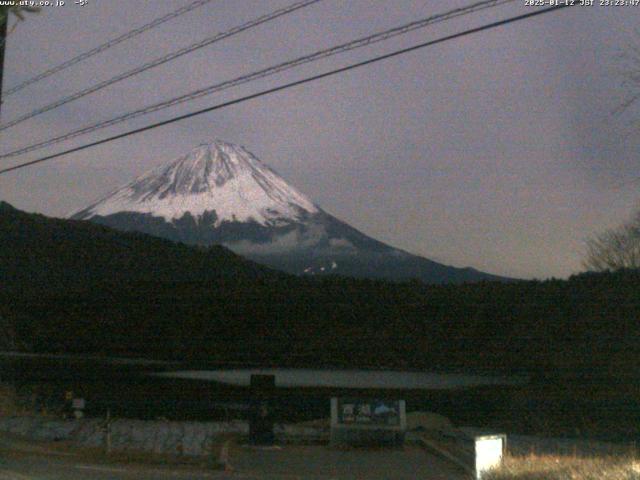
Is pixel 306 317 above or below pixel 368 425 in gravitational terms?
above

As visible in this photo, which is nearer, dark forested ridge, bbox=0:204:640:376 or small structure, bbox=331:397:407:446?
small structure, bbox=331:397:407:446

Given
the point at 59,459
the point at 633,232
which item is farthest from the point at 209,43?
the point at 633,232

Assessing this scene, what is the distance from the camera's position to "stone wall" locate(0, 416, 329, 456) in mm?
17609

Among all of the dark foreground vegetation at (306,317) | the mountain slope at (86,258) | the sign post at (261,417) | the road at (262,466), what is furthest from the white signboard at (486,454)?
the mountain slope at (86,258)

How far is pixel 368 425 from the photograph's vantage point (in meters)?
17.9

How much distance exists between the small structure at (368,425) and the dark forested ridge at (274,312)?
25.8 feet

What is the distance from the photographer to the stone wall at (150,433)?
1761 cm

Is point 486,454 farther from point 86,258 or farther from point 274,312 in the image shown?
point 86,258

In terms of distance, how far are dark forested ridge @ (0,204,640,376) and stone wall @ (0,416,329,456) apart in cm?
581

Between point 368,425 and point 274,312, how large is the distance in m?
16.7

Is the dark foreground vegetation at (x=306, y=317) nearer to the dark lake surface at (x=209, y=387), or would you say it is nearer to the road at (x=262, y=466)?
the dark lake surface at (x=209, y=387)

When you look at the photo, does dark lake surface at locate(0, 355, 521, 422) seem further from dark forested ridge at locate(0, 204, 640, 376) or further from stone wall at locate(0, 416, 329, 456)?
stone wall at locate(0, 416, 329, 456)

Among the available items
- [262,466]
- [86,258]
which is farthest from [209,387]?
[86,258]

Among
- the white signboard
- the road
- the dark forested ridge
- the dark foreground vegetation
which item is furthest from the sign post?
the dark forested ridge
